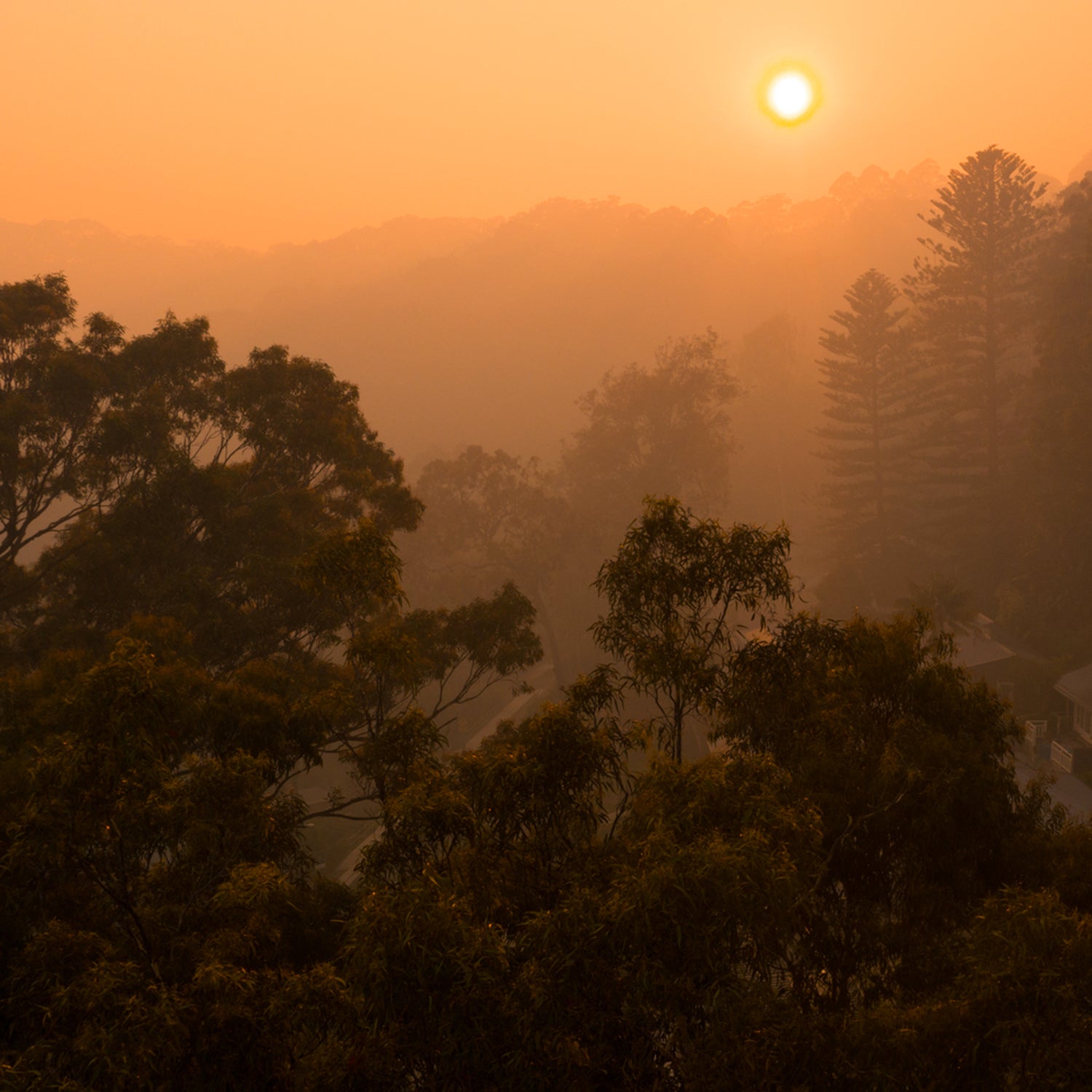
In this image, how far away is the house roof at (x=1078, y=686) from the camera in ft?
83.2

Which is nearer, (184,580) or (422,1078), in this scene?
(422,1078)

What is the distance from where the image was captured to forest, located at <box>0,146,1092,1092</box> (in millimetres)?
5113

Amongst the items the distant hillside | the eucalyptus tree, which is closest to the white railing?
the eucalyptus tree

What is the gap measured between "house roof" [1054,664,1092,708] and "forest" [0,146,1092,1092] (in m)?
18.8

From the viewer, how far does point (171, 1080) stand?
5.79 metres

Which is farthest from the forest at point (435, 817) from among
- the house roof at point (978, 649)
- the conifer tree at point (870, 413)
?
the conifer tree at point (870, 413)

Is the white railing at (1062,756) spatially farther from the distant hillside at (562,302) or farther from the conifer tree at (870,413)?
the distant hillside at (562,302)

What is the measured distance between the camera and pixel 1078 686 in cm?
2609

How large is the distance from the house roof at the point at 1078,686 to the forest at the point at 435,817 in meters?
18.8

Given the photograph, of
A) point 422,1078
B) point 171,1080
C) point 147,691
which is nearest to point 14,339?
point 147,691

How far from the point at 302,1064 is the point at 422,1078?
813mm

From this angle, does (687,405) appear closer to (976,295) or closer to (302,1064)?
(976,295)

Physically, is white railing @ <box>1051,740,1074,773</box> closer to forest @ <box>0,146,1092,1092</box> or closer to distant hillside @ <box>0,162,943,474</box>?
forest @ <box>0,146,1092,1092</box>

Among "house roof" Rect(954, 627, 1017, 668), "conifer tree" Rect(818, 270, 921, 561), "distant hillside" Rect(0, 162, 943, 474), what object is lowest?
"house roof" Rect(954, 627, 1017, 668)
